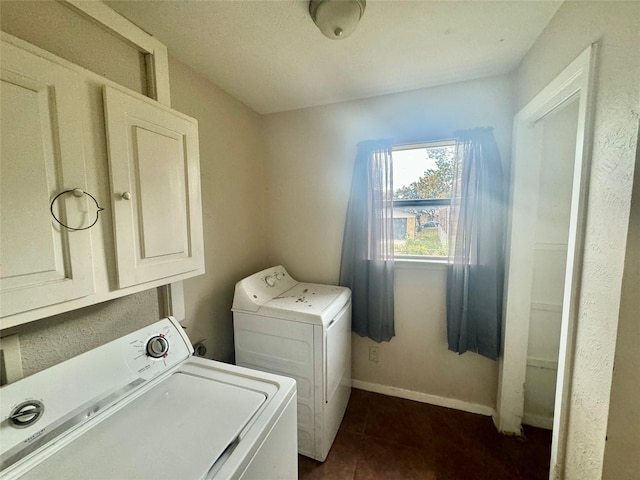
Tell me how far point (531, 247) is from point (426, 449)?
56.7 inches

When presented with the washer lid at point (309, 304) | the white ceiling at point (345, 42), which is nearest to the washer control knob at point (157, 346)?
the washer lid at point (309, 304)

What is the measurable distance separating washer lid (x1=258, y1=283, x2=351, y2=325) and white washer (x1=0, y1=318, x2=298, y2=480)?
0.43 meters

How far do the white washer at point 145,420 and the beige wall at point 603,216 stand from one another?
105 cm

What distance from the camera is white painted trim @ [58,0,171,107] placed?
0.97 metres

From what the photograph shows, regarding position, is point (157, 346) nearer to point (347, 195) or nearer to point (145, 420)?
point (145, 420)

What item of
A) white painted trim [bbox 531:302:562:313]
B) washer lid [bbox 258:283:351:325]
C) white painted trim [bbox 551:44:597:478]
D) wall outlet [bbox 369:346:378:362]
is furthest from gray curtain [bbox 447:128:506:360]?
washer lid [bbox 258:283:351:325]

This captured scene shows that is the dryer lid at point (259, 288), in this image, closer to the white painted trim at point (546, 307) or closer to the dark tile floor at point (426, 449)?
the dark tile floor at point (426, 449)

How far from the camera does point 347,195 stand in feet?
6.45

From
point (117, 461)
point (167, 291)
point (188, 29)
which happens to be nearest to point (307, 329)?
point (167, 291)

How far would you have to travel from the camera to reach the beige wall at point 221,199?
151cm

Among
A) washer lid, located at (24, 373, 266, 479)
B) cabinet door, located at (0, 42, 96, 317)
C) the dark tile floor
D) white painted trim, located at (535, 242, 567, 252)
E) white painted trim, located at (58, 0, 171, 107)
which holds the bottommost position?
the dark tile floor

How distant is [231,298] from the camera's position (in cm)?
183

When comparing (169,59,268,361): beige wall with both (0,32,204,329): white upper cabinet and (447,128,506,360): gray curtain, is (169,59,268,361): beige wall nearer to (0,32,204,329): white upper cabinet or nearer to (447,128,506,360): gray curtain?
(0,32,204,329): white upper cabinet

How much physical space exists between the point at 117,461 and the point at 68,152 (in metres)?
0.90
